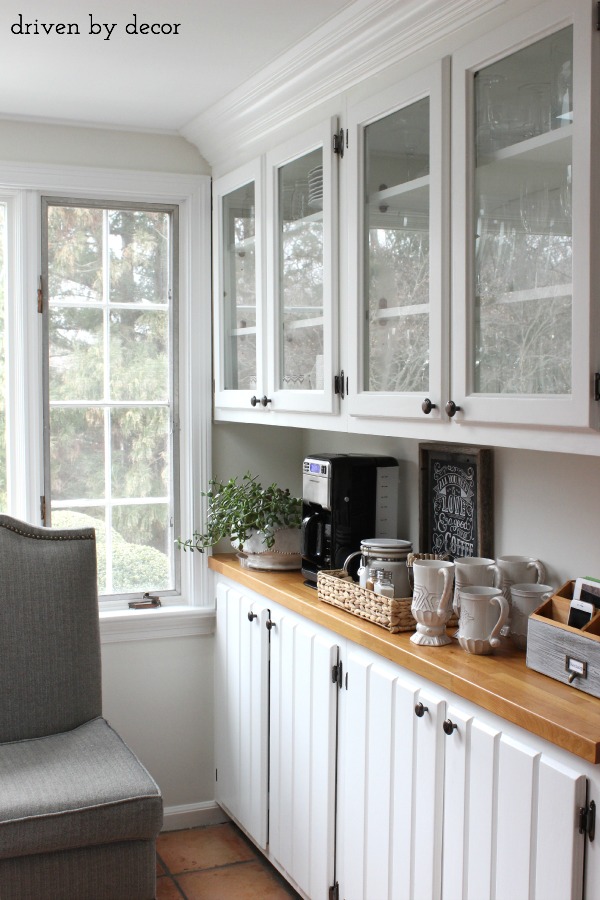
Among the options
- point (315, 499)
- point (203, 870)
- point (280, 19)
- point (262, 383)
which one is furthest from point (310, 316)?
point (203, 870)

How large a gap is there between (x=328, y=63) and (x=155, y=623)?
199 centimetres

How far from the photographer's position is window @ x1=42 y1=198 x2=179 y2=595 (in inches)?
130

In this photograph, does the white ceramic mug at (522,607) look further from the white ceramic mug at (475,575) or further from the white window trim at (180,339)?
the white window trim at (180,339)

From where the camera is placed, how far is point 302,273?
2.69 m

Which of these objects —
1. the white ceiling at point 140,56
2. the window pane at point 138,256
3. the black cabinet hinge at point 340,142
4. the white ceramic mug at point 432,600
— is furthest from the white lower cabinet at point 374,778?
the white ceiling at point 140,56

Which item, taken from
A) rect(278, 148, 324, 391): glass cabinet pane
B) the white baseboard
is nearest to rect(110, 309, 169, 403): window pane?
rect(278, 148, 324, 391): glass cabinet pane

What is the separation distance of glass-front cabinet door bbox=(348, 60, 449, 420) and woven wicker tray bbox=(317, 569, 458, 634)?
0.46m

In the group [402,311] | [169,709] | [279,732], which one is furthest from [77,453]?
[402,311]

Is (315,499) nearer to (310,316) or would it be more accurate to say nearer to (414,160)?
(310,316)

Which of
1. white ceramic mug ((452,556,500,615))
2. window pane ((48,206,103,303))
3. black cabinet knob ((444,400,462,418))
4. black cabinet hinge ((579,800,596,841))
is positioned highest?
window pane ((48,206,103,303))

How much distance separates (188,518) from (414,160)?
5.74 ft

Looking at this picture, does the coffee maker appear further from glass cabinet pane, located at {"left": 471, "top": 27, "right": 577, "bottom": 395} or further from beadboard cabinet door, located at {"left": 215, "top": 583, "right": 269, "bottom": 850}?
glass cabinet pane, located at {"left": 471, "top": 27, "right": 577, "bottom": 395}

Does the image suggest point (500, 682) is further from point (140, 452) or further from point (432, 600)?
point (140, 452)

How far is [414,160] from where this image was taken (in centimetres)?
213
